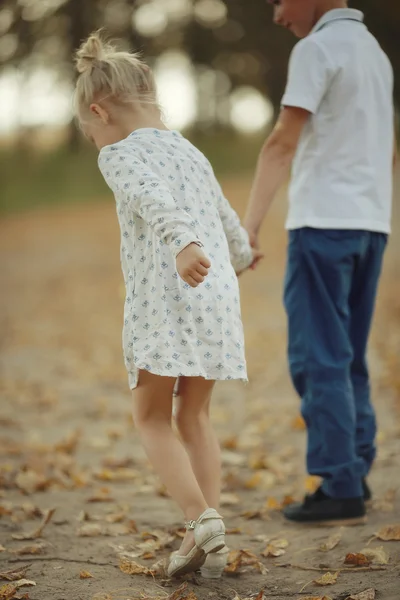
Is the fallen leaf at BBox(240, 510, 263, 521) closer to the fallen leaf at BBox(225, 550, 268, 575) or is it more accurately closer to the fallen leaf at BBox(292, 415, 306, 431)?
the fallen leaf at BBox(225, 550, 268, 575)

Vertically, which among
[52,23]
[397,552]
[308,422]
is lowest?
[397,552]

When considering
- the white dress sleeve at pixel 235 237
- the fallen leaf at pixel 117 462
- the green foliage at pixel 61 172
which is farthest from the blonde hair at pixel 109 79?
the green foliage at pixel 61 172

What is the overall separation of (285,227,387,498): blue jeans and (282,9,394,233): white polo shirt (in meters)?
0.09

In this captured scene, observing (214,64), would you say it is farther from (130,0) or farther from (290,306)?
(290,306)

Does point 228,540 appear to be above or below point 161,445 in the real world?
below

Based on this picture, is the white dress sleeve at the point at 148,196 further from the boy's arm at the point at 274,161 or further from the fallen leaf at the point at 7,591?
the fallen leaf at the point at 7,591

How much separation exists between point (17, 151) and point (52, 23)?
10471 mm

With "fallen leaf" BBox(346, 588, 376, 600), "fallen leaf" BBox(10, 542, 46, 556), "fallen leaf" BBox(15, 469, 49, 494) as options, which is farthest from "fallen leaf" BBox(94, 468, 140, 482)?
"fallen leaf" BBox(346, 588, 376, 600)

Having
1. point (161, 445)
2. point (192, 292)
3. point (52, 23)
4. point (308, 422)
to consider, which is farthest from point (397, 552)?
point (52, 23)

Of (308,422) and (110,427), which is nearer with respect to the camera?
(308,422)

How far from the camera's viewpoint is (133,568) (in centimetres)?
282

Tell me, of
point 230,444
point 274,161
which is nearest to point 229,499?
point 230,444

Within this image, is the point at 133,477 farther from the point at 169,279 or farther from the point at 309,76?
the point at 309,76

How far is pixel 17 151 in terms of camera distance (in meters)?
25.7
